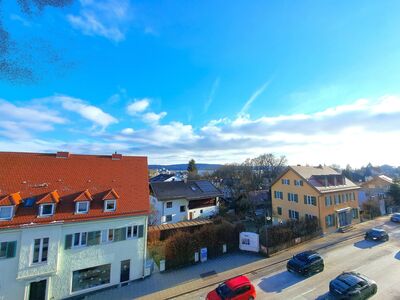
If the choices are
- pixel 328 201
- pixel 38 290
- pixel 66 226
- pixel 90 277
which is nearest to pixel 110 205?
pixel 66 226

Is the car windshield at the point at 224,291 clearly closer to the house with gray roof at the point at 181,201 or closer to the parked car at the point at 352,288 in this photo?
the parked car at the point at 352,288

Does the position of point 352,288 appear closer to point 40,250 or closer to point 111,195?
point 111,195

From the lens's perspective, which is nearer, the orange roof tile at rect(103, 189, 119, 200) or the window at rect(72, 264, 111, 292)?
the window at rect(72, 264, 111, 292)

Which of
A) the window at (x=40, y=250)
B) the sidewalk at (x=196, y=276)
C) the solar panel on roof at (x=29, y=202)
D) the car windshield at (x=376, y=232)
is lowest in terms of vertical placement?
the sidewalk at (x=196, y=276)

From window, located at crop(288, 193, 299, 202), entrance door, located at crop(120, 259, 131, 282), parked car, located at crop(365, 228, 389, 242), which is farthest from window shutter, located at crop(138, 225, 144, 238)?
parked car, located at crop(365, 228, 389, 242)

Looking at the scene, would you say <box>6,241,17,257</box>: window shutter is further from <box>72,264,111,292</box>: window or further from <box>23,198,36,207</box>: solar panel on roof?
<box>72,264,111,292</box>: window

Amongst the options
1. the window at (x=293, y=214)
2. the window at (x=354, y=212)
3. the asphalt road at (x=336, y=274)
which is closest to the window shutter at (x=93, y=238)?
the asphalt road at (x=336, y=274)
